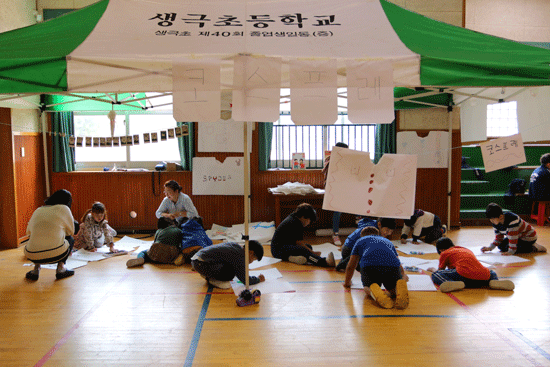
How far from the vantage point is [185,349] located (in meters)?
2.46

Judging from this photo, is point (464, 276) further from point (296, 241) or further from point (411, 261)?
point (296, 241)

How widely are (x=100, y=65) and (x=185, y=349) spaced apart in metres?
1.89

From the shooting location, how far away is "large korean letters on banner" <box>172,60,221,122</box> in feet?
8.13

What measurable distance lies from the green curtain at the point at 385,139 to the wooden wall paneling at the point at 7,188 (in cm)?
541

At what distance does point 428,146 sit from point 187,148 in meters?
4.00

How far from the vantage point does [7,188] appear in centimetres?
529

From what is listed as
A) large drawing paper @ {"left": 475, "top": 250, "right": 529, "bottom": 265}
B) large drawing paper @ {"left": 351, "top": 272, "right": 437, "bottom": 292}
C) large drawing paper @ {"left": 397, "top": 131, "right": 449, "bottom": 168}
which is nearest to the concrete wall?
large drawing paper @ {"left": 397, "top": 131, "right": 449, "bottom": 168}

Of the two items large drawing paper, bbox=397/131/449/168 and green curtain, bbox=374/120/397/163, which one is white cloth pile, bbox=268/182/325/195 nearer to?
green curtain, bbox=374/120/397/163

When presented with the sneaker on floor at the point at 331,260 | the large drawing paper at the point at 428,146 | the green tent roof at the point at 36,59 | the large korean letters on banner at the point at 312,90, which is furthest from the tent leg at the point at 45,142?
the large drawing paper at the point at 428,146

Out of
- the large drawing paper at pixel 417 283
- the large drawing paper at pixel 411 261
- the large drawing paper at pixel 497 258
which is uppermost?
the large drawing paper at pixel 411 261

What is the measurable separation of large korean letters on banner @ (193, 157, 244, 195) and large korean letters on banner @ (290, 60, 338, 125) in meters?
3.92

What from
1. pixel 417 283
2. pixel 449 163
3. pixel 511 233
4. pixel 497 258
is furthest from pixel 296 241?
pixel 449 163

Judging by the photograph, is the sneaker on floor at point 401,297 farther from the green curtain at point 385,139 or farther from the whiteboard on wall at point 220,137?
the whiteboard on wall at point 220,137

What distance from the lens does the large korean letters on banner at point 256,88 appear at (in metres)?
2.47
